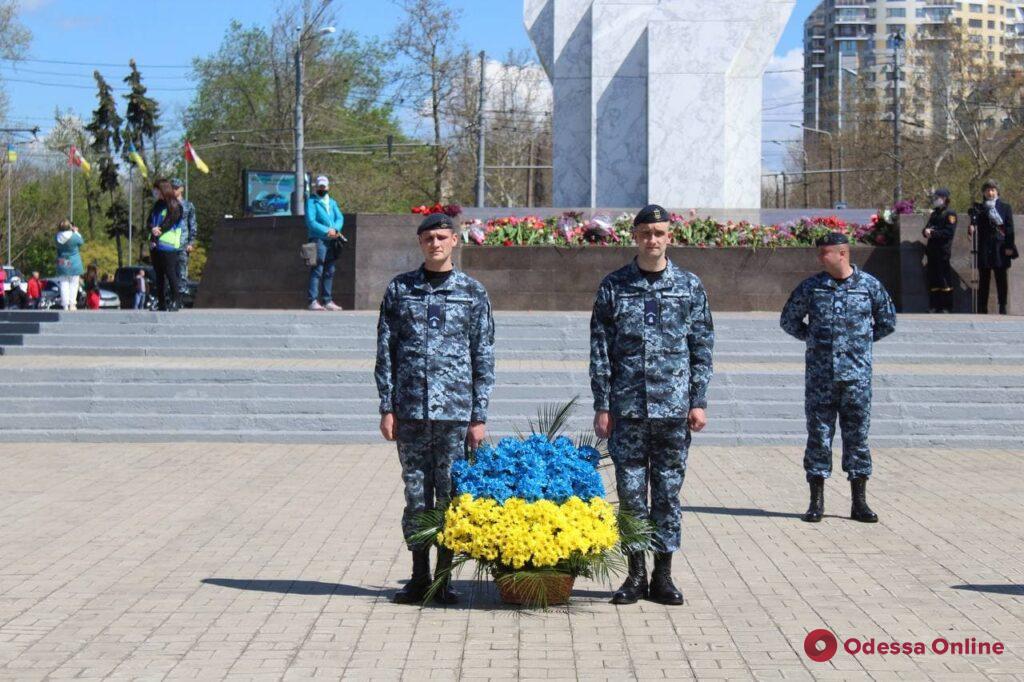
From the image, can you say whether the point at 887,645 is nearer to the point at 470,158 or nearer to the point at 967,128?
the point at 470,158

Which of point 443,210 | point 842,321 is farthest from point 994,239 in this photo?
point 842,321

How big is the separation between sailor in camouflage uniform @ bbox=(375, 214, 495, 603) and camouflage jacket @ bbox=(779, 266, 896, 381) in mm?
3237

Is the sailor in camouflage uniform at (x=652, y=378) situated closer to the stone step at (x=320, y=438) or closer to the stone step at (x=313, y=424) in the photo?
the stone step at (x=320, y=438)

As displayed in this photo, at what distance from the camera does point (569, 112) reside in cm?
2475

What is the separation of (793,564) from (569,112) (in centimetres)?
1750

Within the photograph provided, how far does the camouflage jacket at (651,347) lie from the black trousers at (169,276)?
1245 centimetres

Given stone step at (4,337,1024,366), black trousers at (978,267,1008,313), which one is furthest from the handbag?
black trousers at (978,267,1008,313)

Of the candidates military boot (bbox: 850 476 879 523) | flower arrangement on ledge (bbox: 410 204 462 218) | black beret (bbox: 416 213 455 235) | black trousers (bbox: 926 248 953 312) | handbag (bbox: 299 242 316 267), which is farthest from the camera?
black trousers (bbox: 926 248 953 312)

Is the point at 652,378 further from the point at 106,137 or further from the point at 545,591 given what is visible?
the point at 106,137

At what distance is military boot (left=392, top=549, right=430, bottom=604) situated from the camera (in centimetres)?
692

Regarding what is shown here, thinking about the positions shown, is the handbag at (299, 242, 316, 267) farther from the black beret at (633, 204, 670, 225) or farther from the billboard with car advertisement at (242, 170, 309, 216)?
the billboard with car advertisement at (242, 170, 309, 216)

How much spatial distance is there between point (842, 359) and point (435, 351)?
3.53 m

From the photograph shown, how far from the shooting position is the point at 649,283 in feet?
22.5

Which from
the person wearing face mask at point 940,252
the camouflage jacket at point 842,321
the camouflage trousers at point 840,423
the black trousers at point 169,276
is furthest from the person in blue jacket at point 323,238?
the camouflage trousers at point 840,423
